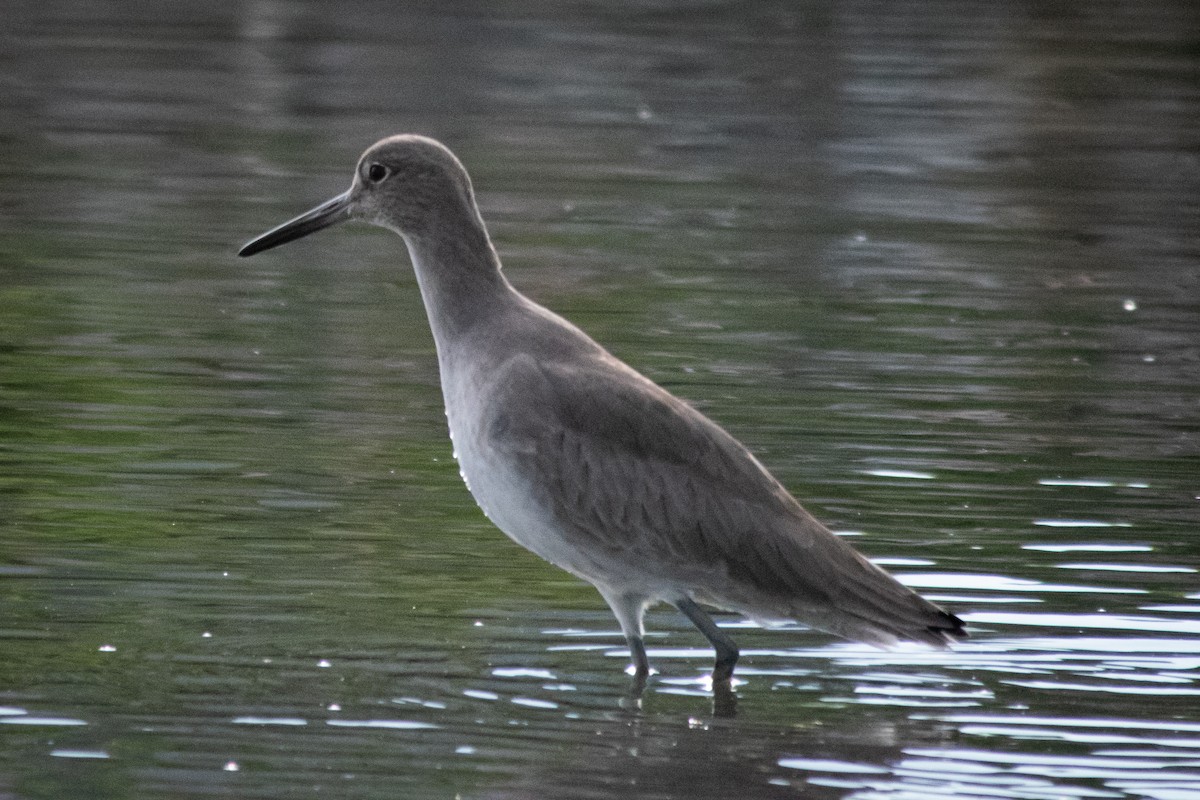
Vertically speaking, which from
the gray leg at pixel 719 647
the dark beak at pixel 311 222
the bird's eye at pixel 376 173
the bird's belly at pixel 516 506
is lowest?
the gray leg at pixel 719 647

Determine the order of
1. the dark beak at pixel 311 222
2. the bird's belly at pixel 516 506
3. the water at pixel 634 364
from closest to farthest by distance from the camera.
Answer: the water at pixel 634 364 → the bird's belly at pixel 516 506 → the dark beak at pixel 311 222

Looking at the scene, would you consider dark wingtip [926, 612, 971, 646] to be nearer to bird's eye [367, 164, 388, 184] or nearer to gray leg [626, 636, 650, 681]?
gray leg [626, 636, 650, 681]

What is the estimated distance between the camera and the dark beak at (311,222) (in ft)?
28.0

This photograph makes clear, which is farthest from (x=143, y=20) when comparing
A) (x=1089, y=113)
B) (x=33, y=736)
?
(x=33, y=736)

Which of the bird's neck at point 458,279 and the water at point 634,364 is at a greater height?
the bird's neck at point 458,279

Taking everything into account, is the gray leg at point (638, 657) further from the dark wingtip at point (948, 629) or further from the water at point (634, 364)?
the dark wingtip at point (948, 629)

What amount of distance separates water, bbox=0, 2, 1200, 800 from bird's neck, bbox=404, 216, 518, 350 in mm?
1021

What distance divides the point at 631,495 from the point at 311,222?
1672mm

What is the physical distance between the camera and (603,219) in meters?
17.1

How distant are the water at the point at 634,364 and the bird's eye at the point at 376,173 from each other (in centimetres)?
138

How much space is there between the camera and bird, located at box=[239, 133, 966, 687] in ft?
25.2

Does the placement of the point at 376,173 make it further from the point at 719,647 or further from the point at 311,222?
the point at 719,647

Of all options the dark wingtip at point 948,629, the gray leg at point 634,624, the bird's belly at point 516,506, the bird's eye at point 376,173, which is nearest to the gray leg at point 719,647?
the gray leg at point 634,624

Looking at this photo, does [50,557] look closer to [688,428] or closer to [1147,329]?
[688,428]
